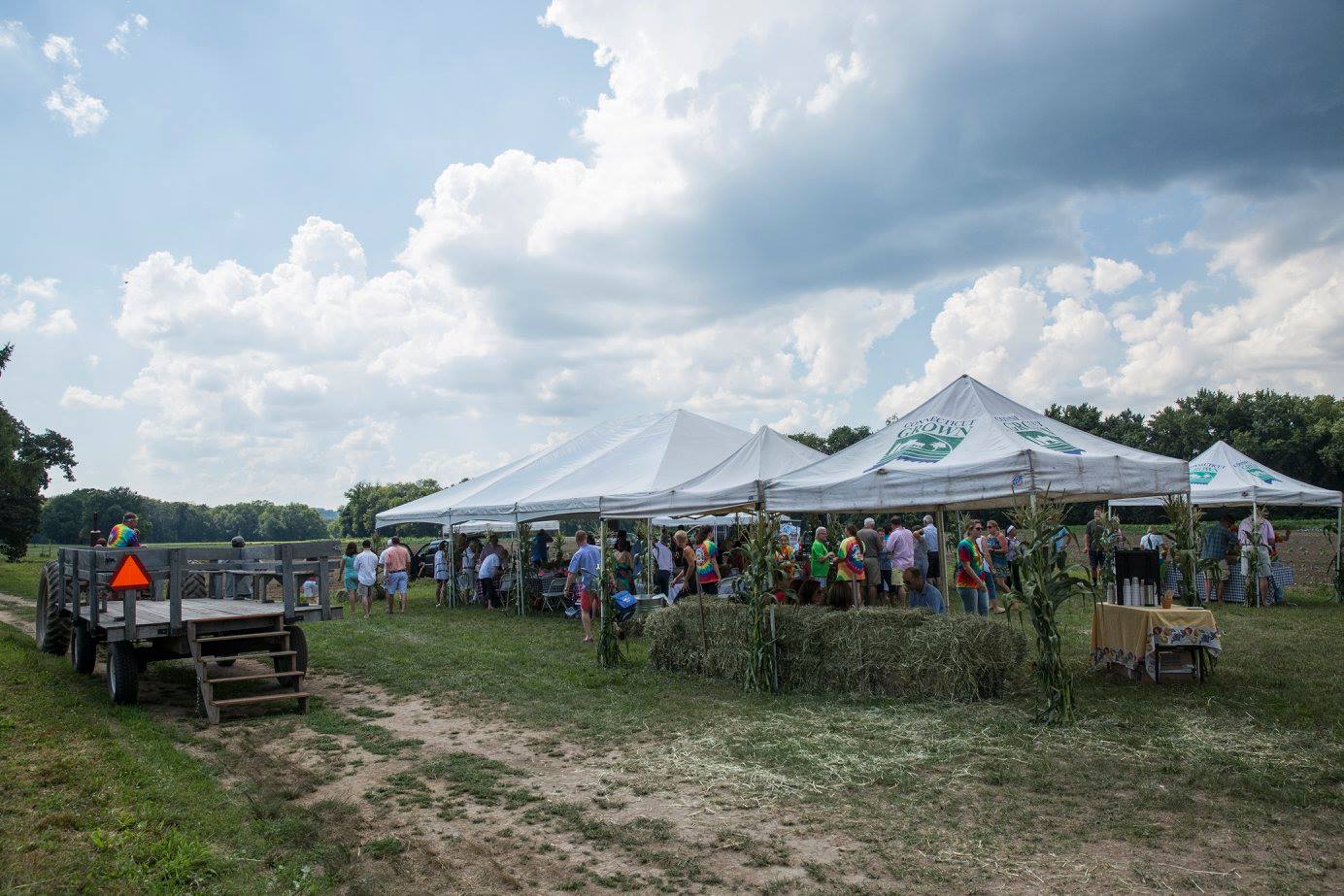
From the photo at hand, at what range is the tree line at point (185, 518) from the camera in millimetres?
91750

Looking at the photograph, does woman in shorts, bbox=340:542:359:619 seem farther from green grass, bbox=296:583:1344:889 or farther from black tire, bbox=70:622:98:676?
black tire, bbox=70:622:98:676

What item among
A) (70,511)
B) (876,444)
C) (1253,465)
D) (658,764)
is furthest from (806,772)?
(70,511)

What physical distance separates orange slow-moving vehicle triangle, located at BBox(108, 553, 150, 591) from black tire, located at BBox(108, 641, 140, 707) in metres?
0.64

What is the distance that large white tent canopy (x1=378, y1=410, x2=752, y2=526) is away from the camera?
16.7m

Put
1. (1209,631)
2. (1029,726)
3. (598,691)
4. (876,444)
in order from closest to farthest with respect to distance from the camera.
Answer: (1029,726)
(1209,631)
(598,691)
(876,444)

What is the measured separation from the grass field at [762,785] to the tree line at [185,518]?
92.0m

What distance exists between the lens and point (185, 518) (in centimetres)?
11525

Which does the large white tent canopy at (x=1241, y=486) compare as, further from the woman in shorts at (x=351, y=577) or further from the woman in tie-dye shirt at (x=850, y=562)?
the woman in shorts at (x=351, y=577)

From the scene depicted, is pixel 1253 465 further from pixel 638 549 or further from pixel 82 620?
pixel 82 620

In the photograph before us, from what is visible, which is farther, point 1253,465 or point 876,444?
point 1253,465

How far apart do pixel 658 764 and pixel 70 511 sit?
107571 mm

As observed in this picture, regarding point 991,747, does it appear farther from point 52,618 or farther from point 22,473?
point 22,473

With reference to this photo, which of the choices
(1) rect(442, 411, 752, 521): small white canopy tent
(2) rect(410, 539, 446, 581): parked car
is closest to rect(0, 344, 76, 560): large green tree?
(2) rect(410, 539, 446, 581): parked car

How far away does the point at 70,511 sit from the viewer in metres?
92.6
